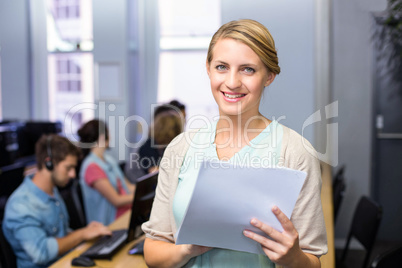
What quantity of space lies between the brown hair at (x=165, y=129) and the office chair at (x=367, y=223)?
125cm

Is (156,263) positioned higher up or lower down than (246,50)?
lower down

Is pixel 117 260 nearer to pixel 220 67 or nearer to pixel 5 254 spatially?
pixel 5 254

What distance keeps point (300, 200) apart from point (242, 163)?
0.52ft

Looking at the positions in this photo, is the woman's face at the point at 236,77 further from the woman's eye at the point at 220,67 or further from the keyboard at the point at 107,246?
the keyboard at the point at 107,246

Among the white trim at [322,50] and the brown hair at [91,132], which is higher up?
the white trim at [322,50]

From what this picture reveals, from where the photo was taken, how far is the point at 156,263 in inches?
39.5

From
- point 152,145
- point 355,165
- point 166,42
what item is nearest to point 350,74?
point 355,165

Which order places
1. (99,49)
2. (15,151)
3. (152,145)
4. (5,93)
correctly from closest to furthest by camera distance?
(152,145) < (15,151) < (99,49) < (5,93)

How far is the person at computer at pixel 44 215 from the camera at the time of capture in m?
1.92

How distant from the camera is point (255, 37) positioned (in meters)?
0.92

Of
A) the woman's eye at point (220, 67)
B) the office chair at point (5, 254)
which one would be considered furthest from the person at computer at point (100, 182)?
the woman's eye at point (220, 67)

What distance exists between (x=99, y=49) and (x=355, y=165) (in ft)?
9.70

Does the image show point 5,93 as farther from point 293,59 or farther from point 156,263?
point 156,263

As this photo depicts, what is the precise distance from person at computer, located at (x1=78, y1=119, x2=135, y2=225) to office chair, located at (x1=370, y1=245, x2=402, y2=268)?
1655mm
